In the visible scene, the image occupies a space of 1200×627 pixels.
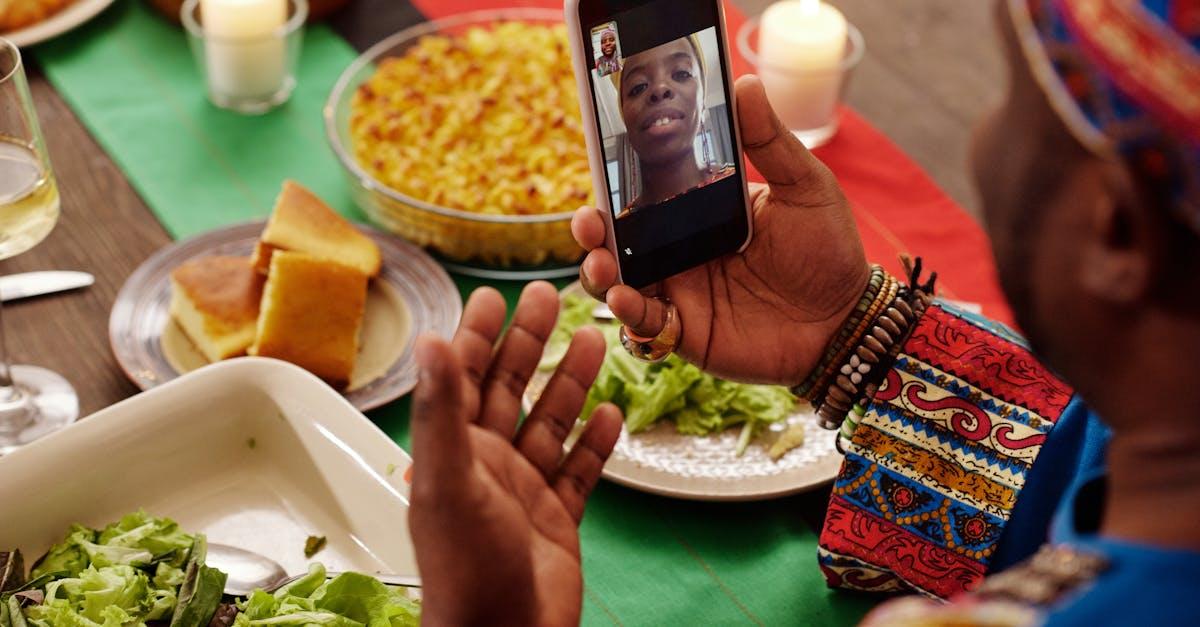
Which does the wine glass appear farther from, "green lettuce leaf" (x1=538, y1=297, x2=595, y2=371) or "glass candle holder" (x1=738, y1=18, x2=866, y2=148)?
"glass candle holder" (x1=738, y1=18, x2=866, y2=148)

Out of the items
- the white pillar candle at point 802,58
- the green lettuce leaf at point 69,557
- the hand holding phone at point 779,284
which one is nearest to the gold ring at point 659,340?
the hand holding phone at point 779,284

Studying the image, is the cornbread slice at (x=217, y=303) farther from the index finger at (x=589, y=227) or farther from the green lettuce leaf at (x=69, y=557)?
the index finger at (x=589, y=227)

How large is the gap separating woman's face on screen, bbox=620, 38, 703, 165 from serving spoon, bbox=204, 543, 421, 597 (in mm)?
476

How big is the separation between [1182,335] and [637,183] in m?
0.62

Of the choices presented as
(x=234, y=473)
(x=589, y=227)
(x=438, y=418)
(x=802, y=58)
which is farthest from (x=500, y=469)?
(x=802, y=58)

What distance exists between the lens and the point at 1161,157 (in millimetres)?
617

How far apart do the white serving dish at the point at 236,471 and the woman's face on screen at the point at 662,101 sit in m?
0.41

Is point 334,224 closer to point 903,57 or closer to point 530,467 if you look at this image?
point 530,467

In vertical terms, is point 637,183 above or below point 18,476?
above

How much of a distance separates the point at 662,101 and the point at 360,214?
75 cm

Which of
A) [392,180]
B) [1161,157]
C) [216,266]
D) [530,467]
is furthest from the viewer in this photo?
[392,180]

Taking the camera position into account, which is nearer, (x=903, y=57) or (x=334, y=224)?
(x=334, y=224)

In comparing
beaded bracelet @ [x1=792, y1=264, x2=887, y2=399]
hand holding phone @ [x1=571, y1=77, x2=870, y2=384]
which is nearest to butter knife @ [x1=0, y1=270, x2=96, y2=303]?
hand holding phone @ [x1=571, y1=77, x2=870, y2=384]

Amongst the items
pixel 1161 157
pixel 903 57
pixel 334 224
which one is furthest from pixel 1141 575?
pixel 903 57
